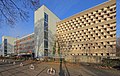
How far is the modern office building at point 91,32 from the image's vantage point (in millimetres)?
55938

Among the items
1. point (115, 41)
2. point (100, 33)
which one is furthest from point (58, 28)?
point (115, 41)

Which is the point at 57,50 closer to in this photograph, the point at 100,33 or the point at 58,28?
the point at 58,28

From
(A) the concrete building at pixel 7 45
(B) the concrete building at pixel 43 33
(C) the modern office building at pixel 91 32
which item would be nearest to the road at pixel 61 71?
(C) the modern office building at pixel 91 32

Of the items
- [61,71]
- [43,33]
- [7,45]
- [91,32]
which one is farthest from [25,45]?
[61,71]

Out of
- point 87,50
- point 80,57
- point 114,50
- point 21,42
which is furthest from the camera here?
point 21,42

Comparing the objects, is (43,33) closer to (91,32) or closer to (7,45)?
(91,32)

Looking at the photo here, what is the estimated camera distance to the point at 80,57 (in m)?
38.4

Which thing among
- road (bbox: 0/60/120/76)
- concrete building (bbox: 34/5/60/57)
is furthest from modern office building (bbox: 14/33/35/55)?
road (bbox: 0/60/120/76)

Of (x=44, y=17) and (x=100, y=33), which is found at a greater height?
(x=44, y=17)

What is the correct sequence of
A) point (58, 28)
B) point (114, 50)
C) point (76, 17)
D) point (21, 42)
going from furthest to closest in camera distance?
1. point (21, 42)
2. point (58, 28)
3. point (76, 17)
4. point (114, 50)

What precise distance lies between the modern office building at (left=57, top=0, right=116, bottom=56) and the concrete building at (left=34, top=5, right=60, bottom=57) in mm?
9748

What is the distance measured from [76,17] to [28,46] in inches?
1560

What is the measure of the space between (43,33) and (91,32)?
→ 20.5 meters

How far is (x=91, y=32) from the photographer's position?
64.1m
